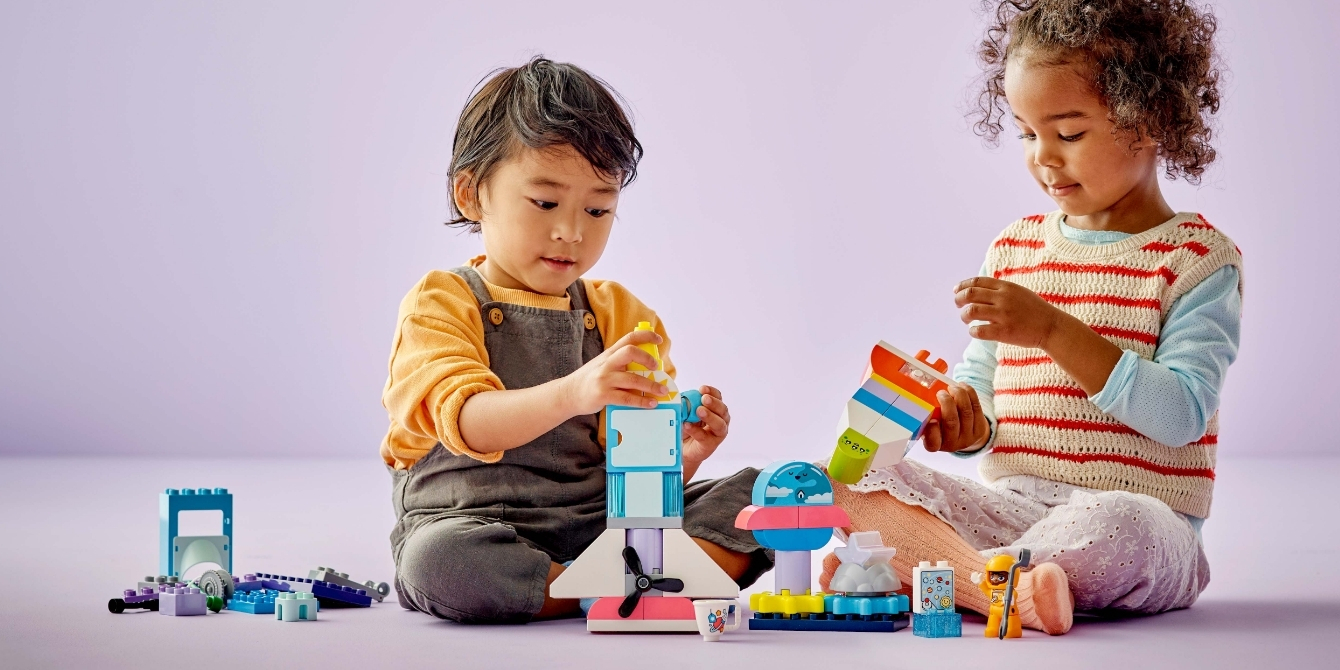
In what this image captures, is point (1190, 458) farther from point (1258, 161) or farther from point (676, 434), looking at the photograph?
point (1258, 161)

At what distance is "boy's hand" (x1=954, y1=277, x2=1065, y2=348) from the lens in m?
1.35

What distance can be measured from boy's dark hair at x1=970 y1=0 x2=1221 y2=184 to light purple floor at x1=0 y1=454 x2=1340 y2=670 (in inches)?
20.2

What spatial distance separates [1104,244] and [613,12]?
9.31 ft

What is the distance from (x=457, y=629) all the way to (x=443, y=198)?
301cm

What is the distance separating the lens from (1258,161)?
4.01 meters

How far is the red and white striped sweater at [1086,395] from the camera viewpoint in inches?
57.7

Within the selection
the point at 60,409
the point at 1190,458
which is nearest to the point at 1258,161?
the point at 1190,458

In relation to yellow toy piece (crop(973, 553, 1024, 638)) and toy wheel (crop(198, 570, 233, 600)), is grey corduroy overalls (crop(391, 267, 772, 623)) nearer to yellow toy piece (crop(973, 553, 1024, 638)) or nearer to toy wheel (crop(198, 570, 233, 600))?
toy wheel (crop(198, 570, 233, 600))

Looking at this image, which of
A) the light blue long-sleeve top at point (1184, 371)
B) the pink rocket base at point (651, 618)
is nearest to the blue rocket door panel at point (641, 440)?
the pink rocket base at point (651, 618)

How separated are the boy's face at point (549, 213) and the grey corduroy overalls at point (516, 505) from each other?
6cm

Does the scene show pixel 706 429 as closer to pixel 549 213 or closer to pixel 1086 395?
pixel 549 213

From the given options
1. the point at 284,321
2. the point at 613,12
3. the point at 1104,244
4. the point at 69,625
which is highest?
the point at 613,12

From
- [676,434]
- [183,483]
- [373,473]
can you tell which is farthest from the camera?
[373,473]

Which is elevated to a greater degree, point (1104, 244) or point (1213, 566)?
point (1104, 244)
